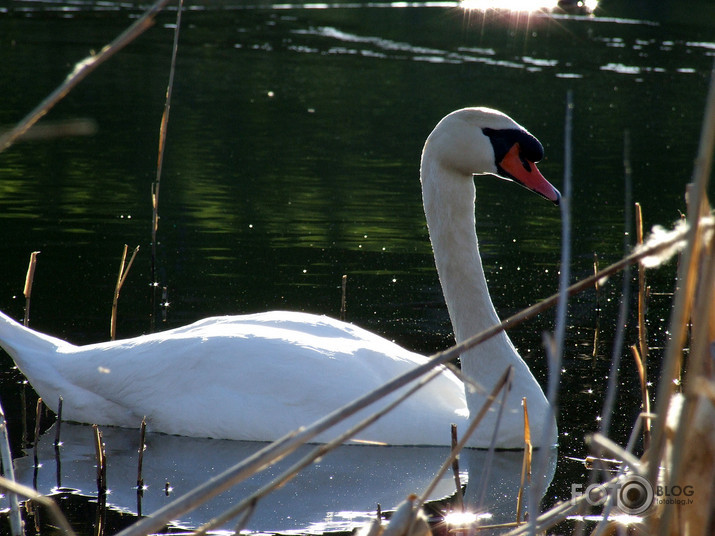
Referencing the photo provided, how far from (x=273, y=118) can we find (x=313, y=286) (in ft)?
32.2

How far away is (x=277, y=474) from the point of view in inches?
195

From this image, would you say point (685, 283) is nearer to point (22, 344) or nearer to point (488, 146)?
point (488, 146)

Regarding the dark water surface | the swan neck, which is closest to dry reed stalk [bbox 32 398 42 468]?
the dark water surface

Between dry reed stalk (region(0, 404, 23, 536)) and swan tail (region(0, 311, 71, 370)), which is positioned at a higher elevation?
dry reed stalk (region(0, 404, 23, 536))

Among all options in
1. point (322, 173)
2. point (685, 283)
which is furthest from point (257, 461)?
point (322, 173)

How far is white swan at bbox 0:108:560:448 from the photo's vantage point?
16.7 feet

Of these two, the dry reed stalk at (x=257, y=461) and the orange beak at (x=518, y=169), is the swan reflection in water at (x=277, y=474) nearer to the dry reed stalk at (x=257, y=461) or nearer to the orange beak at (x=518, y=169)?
the orange beak at (x=518, y=169)

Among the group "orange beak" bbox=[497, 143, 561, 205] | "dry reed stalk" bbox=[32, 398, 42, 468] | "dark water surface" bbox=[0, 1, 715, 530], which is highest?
"orange beak" bbox=[497, 143, 561, 205]

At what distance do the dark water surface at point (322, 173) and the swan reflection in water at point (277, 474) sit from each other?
30cm

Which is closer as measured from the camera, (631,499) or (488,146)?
(631,499)

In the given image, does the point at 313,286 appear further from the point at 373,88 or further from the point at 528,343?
the point at 373,88

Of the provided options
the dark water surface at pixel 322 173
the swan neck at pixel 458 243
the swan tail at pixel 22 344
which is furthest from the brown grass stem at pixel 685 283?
the swan tail at pixel 22 344

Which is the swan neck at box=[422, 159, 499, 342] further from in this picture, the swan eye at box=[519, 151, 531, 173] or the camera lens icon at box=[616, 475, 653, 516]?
the camera lens icon at box=[616, 475, 653, 516]

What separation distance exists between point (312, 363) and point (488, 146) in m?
1.35
